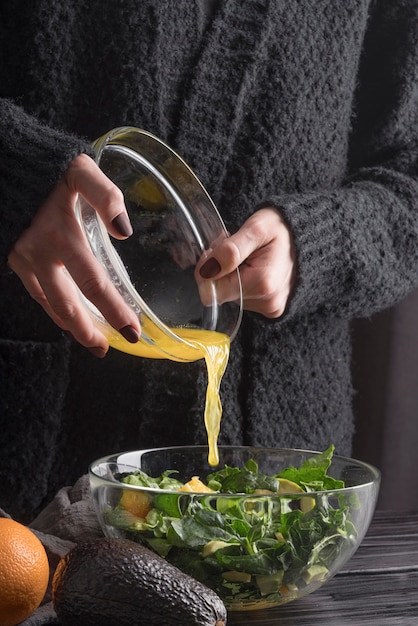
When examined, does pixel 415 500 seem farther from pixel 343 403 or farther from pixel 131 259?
pixel 131 259

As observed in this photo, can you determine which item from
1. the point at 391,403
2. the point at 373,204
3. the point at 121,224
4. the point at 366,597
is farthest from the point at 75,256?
the point at 391,403

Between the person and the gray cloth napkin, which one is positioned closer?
the gray cloth napkin

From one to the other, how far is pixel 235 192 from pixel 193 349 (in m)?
0.37

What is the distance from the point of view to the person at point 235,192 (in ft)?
3.69

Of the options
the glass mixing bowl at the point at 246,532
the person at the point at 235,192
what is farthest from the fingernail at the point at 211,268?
the glass mixing bowl at the point at 246,532

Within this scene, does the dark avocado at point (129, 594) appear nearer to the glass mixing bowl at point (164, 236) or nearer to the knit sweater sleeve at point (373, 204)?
the glass mixing bowl at point (164, 236)

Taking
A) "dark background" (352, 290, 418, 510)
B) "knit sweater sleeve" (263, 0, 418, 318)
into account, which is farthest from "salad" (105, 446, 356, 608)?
"dark background" (352, 290, 418, 510)

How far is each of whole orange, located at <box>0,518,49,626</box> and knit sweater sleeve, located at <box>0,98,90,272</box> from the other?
32 cm

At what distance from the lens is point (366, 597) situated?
803 millimetres

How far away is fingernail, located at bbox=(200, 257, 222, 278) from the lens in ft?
2.95

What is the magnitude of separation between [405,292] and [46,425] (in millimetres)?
561

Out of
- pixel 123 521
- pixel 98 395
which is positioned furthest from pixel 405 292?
pixel 123 521

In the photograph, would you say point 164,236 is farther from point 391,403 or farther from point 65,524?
point 391,403

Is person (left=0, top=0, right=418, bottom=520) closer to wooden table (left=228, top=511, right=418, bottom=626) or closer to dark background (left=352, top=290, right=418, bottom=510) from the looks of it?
wooden table (left=228, top=511, right=418, bottom=626)
